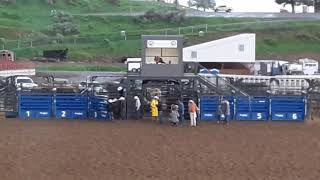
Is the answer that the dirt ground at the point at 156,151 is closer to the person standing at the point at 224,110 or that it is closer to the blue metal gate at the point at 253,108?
the person standing at the point at 224,110

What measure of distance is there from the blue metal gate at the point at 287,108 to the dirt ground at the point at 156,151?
305 cm

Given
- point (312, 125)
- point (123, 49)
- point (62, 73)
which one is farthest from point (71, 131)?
point (123, 49)

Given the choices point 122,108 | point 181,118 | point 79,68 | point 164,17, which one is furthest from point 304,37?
point 181,118

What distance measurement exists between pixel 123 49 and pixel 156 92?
3901 centimetres

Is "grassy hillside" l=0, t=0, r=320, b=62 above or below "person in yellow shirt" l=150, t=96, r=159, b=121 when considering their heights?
above

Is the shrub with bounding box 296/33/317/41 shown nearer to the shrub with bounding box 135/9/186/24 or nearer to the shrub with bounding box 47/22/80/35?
the shrub with bounding box 135/9/186/24

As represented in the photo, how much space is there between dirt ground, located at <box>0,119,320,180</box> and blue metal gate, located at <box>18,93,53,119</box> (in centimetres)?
281

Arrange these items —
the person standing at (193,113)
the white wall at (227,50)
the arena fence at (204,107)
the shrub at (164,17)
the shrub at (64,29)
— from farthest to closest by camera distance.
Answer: the shrub at (164,17)
the shrub at (64,29)
the white wall at (227,50)
the arena fence at (204,107)
the person standing at (193,113)

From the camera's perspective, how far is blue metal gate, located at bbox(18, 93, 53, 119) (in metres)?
34.2

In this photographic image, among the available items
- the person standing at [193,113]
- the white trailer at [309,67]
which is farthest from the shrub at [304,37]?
the person standing at [193,113]

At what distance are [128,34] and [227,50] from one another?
737 inches

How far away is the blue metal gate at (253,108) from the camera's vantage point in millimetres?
34250

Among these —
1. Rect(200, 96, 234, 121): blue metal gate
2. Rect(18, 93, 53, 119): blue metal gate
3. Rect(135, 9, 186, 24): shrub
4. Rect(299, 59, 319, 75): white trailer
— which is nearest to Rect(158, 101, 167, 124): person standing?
Rect(200, 96, 234, 121): blue metal gate

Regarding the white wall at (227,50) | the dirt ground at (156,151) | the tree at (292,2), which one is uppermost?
the tree at (292,2)
